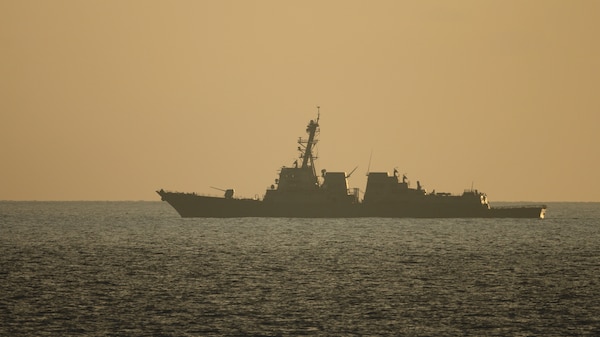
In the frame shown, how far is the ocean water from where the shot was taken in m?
37.6

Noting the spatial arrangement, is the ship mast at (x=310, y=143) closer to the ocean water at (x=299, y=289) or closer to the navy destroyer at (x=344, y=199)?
the navy destroyer at (x=344, y=199)

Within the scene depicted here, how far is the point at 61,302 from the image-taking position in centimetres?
4338

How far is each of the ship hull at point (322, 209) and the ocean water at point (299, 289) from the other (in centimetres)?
3380

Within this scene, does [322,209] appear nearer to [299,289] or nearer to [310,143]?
[310,143]

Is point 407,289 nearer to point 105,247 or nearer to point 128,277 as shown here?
point 128,277

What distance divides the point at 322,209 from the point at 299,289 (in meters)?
73.6

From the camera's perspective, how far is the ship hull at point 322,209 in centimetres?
12288

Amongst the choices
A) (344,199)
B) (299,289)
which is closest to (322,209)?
(344,199)

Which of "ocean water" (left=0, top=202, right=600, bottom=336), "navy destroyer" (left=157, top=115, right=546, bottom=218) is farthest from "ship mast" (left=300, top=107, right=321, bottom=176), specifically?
"ocean water" (left=0, top=202, right=600, bottom=336)

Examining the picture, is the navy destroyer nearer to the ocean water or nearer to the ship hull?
the ship hull

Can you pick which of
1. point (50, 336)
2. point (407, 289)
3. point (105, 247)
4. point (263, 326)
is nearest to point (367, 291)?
point (407, 289)

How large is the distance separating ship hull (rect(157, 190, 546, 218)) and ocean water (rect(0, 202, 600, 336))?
33.8 meters

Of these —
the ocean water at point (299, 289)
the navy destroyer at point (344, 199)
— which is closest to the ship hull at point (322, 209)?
the navy destroyer at point (344, 199)

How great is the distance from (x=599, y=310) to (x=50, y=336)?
67.9 ft
